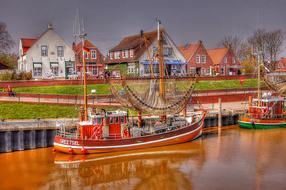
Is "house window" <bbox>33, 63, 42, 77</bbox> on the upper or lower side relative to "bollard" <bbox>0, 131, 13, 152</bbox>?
upper

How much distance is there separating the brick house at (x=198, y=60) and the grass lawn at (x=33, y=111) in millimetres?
39544

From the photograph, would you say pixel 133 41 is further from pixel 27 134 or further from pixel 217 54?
pixel 27 134

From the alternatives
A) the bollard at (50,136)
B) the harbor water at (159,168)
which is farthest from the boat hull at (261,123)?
the bollard at (50,136)

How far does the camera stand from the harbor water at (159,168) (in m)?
25.3

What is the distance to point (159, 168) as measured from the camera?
29156mm

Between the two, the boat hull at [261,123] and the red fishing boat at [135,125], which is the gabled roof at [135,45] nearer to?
the boat hull at [261,123]

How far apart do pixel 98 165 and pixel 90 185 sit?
15.0 feet

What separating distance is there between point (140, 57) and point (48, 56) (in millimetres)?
17055

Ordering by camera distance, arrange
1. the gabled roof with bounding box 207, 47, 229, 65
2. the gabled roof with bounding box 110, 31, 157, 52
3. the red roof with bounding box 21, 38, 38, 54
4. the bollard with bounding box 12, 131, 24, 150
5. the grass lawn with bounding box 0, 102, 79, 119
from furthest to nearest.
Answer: the gabled roof with bounding box 207, 47, 229, 65, the gabled roof with bounding box 110, 31, 157, 52, the red roof with bounding box 21, 38, 38, 54, the grass lawn with bounding box 0, 102, 79, 119, the bollard with bounding box 12, 131, 24, 150

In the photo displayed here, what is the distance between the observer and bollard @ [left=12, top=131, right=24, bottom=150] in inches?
1329

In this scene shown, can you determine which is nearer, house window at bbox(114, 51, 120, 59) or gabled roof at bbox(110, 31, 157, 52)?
gabled roof at bbox(110, 31, 157, 52)

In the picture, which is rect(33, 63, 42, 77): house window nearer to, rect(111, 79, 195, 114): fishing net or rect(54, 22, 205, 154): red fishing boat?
rect(54, 22, 205, 154): red fishing boat

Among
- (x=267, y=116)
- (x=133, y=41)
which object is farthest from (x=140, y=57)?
(x=267, y=116)

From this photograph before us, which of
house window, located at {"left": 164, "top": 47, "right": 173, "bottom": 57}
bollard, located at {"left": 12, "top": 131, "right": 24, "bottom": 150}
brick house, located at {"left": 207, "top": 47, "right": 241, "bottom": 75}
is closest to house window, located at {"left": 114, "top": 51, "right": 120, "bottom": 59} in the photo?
house window, located at {"left": 164, "top": 47, "right": 173, "bottom": 57}
